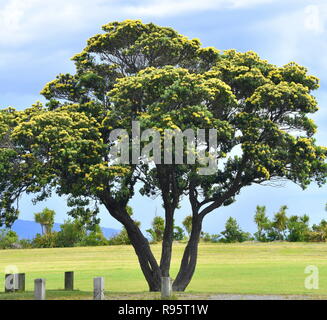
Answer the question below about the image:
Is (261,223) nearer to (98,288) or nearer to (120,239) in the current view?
(120,239)

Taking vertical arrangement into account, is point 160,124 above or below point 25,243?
above

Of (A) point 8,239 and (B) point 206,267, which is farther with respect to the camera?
(A) point 8,239

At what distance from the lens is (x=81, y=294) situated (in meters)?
27.9

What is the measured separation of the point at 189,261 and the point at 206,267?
16.4 metres

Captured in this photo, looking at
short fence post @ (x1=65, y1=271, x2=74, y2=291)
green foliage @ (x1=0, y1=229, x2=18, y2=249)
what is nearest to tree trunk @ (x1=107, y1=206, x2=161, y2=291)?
short fence post @ (x1=65, y1=271, x2=74, y2=291)

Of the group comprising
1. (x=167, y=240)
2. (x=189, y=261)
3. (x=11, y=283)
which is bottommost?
(x=11, y=283)

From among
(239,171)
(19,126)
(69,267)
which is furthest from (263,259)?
(19,126)

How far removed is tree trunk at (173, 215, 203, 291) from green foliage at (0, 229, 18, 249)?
154 feet

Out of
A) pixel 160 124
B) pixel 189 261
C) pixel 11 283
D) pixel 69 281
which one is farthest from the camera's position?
pixel 189 261

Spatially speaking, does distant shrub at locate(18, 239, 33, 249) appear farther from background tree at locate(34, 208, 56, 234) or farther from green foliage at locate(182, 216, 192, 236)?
green foliage at locate(182, 216, 192, 236)

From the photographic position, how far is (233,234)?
73875 mm

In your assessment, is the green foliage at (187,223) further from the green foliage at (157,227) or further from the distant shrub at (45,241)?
the distant shrub at (45,241)

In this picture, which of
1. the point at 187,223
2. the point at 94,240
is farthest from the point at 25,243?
the point at 187,223

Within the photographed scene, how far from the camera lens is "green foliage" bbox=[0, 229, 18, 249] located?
75.6m
